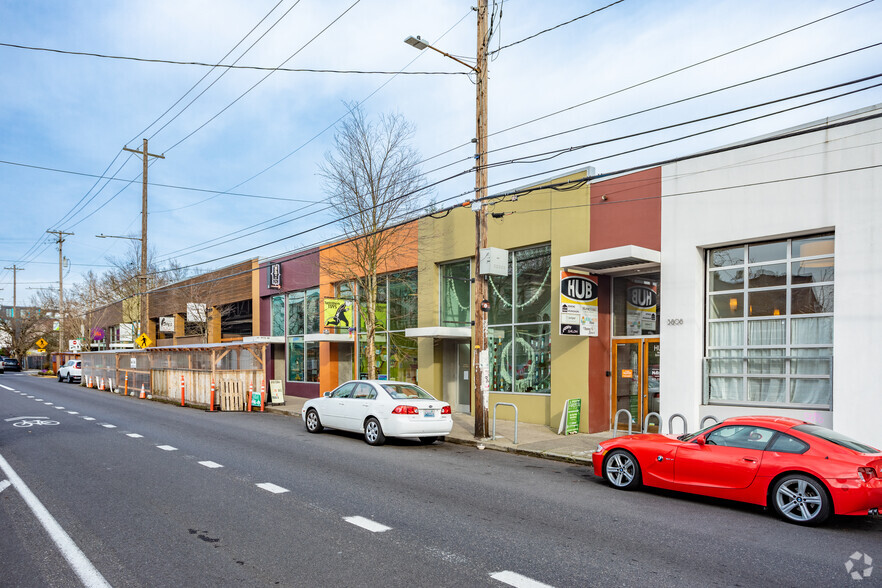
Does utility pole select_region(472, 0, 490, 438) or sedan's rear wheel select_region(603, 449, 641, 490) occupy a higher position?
utility pole select_region(472, 0, 490, 438)

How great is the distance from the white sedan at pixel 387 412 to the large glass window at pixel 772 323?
5687 millimetres

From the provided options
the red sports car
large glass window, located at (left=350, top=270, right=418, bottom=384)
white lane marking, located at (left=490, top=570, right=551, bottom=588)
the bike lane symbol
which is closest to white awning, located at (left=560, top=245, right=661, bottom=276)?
the red sports car

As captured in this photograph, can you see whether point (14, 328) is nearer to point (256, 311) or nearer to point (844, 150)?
point (256, 311)

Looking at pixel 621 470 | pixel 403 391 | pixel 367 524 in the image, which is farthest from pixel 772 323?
pixel 367 524

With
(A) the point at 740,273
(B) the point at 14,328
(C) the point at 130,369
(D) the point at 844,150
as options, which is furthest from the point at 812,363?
(B) the point at 14,328

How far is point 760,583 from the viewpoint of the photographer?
5246 mm

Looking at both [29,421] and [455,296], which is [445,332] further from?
[29,421]

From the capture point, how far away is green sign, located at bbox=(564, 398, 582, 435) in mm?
14641

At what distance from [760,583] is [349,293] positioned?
1999 centimetres

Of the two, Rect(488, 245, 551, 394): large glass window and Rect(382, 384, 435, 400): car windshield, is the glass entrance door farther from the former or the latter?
Rect(382, 384, 435, 400): car windshield

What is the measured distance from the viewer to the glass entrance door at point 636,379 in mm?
14625

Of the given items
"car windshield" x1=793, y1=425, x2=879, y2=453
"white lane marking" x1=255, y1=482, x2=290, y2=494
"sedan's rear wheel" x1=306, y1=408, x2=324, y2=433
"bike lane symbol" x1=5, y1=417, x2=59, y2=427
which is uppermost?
"car windshield" x1=793, y1=425, x2=879, y2=453

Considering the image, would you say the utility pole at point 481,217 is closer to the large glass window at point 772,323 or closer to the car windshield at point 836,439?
the large glass window at point 772,323

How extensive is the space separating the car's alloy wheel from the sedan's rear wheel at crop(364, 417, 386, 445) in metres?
7.74
